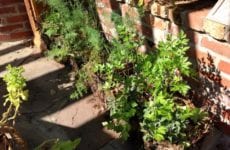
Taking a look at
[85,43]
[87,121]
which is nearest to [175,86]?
[87,121]

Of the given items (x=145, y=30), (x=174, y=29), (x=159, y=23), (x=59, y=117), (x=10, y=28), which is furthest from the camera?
(x=10, y=28)

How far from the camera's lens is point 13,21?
4156mm

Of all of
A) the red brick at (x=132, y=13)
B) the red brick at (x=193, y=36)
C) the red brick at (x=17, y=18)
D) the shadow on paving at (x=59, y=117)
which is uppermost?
the red brick at (x=132, y=13)

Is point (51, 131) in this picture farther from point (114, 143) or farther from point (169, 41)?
point (169, 41)

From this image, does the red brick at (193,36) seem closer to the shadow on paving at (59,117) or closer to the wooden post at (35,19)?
the shadow on paving at (59,117)

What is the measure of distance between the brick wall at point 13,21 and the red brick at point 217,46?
227 cm

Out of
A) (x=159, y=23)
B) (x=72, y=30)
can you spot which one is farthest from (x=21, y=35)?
(x=159, y=23)

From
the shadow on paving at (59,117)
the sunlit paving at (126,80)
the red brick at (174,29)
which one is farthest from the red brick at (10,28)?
the red brick at (174,29)

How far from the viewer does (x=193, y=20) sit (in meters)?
2.46

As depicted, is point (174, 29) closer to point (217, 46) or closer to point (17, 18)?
point (217, 46)

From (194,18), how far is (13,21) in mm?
2310

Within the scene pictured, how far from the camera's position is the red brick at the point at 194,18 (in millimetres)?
2408

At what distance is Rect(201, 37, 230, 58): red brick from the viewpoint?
2.32 meters

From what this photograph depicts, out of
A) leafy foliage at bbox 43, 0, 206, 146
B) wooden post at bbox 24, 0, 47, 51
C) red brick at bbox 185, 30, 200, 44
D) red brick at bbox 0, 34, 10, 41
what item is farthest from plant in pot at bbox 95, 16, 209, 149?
red brick at bbox 0, 34, 10, 41
